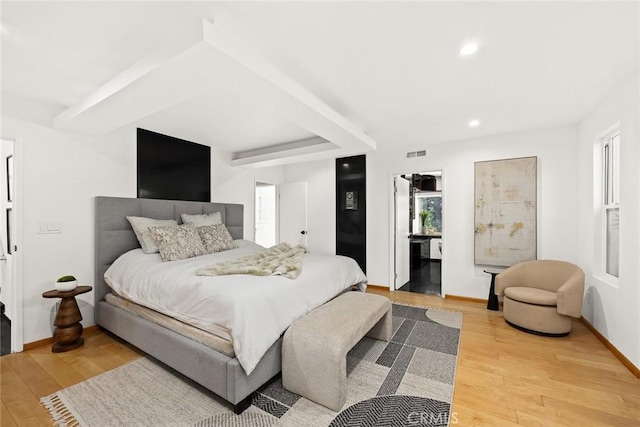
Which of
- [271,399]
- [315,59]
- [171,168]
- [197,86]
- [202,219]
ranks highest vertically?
[315,59]

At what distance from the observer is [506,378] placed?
2209 millimetres

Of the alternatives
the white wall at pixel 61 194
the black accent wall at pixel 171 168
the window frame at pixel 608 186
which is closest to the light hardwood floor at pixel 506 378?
the white wall at pixel 61 194

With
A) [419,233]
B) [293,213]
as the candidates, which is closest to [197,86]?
[293,213]

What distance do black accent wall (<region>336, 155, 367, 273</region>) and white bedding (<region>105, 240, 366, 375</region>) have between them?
204 cm

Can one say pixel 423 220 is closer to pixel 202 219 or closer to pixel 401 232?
pixel 401 232

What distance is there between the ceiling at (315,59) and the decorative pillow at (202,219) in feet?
4.41

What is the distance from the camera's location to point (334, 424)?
5.67ft

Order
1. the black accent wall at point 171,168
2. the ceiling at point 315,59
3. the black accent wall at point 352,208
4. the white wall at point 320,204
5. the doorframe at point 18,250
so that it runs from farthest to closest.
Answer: the white wall at point 320,204 < the black accent wall at point 352,208 < the black accent wall at point 171,168 < the doorframe at point 18,250 < the ceiling at point 315,59

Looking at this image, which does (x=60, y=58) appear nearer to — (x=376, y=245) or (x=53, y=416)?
(x=53, y=416)

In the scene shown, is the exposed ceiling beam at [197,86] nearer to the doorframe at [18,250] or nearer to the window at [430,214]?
the doorframe at [18,250]

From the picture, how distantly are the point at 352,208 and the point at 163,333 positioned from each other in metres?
3.63

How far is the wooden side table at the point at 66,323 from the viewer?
8.77ft

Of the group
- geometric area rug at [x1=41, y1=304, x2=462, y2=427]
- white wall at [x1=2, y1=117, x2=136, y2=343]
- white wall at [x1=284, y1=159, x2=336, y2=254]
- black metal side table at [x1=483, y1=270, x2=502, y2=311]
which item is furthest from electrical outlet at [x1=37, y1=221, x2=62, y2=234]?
black metal side table at [x1=483, y1=270, x2=502, y2=311]

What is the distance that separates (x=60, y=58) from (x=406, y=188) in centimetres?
501
